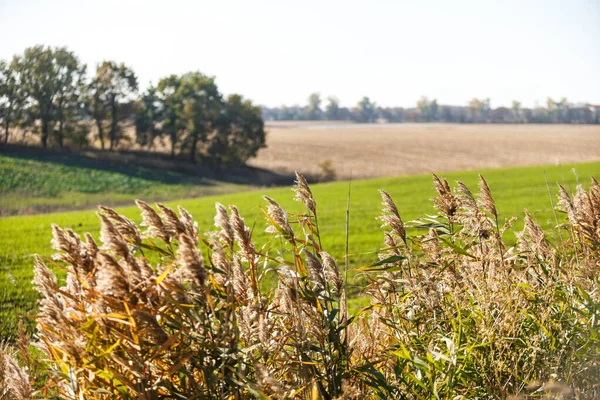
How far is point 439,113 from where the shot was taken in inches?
7160

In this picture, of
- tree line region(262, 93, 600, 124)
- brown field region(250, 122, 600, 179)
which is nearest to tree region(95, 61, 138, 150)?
brown field region(250, 122, 600, 179)

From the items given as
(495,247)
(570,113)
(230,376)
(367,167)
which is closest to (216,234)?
(230,376)

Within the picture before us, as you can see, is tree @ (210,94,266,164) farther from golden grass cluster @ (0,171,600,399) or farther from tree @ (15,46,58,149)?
golden grass cluster @ (0,171,600,399)

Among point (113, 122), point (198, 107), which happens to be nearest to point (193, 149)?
point (198, 107)

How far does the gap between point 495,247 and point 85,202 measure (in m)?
39.3

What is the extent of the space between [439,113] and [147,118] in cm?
13996

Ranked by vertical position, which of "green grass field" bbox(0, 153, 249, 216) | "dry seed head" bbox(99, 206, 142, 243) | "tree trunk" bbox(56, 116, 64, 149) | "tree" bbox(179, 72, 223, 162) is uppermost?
"tree" bbox(179, 72, 223, 162)

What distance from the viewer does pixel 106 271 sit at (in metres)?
1.74

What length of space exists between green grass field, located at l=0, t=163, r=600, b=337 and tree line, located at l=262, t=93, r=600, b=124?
132 meters

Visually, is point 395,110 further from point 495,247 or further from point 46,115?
point 495,247

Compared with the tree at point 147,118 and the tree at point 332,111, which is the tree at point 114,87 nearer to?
the tree at point 147,118

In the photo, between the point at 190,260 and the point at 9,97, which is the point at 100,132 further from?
the point at 190,260

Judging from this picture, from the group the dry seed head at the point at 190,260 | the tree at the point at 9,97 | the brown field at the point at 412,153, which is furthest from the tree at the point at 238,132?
the dry seed head at the point at 190,260

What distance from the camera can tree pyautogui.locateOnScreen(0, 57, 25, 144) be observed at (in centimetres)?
3822
